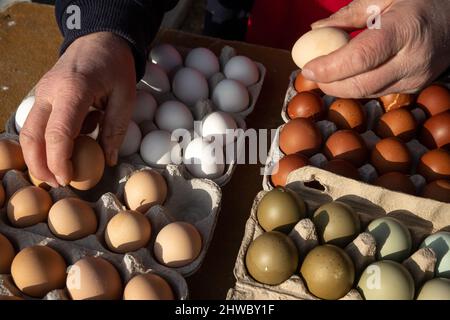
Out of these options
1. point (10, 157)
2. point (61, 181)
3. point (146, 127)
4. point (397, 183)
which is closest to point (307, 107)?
point (397, 183)

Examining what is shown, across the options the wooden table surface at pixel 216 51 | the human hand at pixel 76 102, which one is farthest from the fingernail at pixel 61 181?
the wooden table surface at pixel 216 51

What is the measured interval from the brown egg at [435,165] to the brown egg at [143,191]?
2.07ft

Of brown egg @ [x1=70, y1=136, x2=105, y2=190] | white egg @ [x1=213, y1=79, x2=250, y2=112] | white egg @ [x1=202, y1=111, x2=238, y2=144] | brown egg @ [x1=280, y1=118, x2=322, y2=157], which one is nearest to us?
brown egg @ [x1=70, y1=136, x2=105, y2=190]

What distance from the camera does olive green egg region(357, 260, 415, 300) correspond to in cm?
94

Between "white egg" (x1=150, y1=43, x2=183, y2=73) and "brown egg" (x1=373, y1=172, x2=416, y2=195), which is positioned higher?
"brown egg" (x1=373, y1=172, x2=416, y2=195)

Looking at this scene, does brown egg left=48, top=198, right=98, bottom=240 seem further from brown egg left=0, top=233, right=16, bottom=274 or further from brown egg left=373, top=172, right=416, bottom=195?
brown egg left=373, top=172, right=416, bottom=195

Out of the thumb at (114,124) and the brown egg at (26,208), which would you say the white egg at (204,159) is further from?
the brown egg at (26,208)

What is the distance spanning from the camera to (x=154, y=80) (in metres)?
1.48

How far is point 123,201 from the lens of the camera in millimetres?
1206

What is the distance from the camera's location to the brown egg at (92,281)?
0.94 m

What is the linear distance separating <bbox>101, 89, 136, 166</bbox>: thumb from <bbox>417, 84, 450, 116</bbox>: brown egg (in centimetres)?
80

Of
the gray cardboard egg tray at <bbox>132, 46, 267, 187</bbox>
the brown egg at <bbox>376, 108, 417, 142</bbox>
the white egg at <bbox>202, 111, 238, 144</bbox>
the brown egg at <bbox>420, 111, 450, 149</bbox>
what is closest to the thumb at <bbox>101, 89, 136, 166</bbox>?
the gray cardboard egg tray at <bbox>132, 46, 267, 187</bbox>

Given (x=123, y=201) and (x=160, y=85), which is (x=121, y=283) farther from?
(x=160, y=85)
